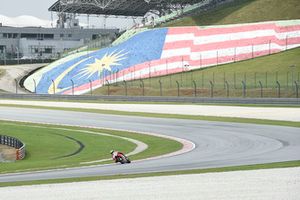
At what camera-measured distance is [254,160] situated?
28.9 m

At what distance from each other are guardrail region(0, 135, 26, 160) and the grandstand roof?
97.3m

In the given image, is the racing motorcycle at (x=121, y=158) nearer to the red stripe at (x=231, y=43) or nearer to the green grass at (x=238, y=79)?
the green grass at (x=238, y=79)

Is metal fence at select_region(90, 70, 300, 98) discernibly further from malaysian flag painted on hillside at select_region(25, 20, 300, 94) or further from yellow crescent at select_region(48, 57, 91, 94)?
yellow crescent at select_region(48, 57, 91, 94)

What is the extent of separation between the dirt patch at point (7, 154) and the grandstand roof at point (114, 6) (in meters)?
99.7

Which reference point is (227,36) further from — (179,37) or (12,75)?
(12,75)

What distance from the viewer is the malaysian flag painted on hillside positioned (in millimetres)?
101375

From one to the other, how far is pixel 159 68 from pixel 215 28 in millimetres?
14253

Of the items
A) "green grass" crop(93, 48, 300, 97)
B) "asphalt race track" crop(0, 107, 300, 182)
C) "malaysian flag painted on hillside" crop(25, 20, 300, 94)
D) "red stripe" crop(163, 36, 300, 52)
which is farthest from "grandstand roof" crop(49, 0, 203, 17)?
"asphalt race track" crop(0, 107, 300, 182)

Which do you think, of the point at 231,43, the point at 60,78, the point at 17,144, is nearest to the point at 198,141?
the point at 17,144

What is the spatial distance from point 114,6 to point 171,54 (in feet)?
144

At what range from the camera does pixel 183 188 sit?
20625 mm

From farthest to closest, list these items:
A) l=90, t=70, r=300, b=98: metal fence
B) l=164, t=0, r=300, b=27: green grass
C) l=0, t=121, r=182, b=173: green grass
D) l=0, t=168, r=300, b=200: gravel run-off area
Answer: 1. l=164, t=0, r=300, b=27: green grass
2. l=90, t=70, r=300, b=98: metal fence
3. l=0, t=121, r=182, b=173: green grass
4. l=0, t=168, r=300, b=200: gravel run-off area

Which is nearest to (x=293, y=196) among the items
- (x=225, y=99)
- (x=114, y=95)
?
(x=225, y=99)

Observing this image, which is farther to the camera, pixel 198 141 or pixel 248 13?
pixel 248 13
